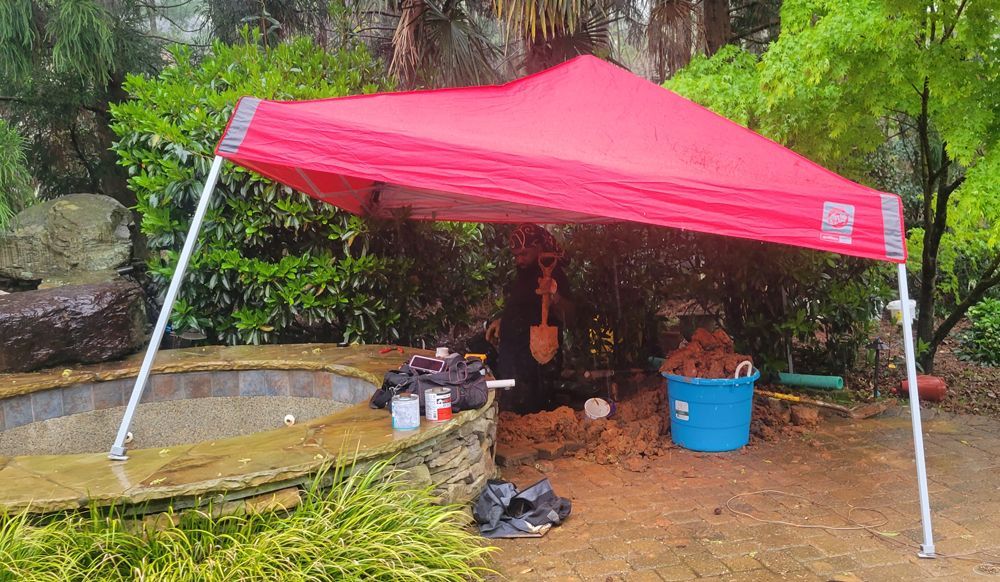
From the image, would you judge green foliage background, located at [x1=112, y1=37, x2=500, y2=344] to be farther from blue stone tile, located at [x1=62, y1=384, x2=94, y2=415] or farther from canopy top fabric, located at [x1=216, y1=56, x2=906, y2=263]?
canopy top fabric, located at [x1=216, y1=56, x2=906, y2=263]

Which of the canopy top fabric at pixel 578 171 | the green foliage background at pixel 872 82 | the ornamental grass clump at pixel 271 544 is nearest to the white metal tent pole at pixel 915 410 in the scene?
the canopy top fabric at pixel 578 171

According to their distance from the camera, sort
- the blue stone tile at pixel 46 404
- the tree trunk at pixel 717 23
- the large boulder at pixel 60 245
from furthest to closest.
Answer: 1. the large boulder at pixel 60 245
2. the tree trunk at pixel 717 23
3. the blue stone tile at pixel 46 404

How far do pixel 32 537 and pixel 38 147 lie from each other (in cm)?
844

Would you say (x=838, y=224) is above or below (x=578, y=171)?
below

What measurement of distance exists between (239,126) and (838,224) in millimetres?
2925

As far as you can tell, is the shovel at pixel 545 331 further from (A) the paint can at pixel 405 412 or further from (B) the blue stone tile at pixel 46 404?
(B) the blue stone tile at pixel 46 404

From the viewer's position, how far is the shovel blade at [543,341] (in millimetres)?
5734

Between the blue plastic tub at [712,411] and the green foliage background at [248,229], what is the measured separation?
2.59 metres

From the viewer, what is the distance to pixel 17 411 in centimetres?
428

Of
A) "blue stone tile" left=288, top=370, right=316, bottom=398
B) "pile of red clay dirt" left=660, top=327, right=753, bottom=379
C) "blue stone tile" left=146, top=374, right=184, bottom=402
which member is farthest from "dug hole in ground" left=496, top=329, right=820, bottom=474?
"blue stone tile" left=146, top=374, right=184, bottom=402

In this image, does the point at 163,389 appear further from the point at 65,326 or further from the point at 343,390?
the point at 343,390

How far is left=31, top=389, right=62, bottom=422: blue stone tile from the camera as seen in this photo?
436cm

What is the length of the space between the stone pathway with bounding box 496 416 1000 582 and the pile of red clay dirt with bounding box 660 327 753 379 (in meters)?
0.57

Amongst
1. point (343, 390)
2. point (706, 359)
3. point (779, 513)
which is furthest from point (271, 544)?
point (706, 359)
